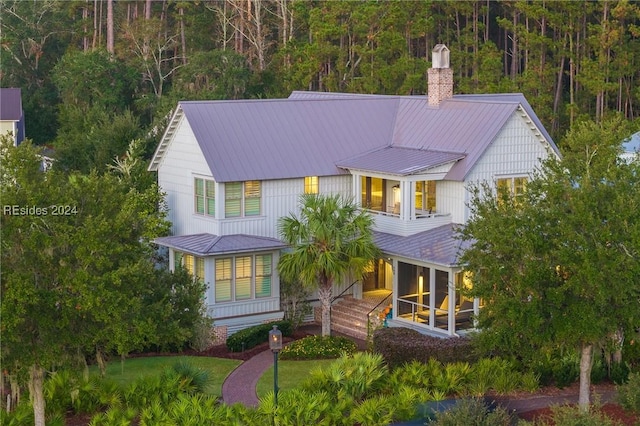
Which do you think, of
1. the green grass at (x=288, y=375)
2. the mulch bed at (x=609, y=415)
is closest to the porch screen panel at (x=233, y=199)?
the green grass at (x=288, y=375)

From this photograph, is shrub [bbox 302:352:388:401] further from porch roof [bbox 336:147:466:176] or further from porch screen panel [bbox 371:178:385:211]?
porch screen panel [bbox 371:178:385:211]

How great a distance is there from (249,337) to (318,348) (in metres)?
2.34

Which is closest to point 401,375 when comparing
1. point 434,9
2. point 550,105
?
point 550,105

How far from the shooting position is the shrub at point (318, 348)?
32156 millimetres

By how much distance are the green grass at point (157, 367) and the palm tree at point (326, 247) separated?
3.43 m

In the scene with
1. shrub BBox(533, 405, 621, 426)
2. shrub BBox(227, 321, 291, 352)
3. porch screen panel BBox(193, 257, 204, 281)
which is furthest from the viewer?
porch screen panel BBox(193, 257, 204, 281)

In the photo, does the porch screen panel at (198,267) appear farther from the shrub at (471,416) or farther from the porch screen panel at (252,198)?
the shrub at (471,416)

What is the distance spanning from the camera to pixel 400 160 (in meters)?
36.3

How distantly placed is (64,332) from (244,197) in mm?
13784

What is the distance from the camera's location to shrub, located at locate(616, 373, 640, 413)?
24484mm

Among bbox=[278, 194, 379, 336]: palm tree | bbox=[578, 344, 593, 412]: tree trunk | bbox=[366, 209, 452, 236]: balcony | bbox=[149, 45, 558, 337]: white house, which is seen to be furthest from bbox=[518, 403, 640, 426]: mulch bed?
bbox=[366, 209, 452, 236]: balcony

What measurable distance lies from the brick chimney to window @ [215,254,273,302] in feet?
28.2

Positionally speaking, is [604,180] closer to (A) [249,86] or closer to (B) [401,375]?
(B) [401,375]

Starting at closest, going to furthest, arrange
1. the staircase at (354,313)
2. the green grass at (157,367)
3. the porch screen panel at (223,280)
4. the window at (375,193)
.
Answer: the green grass at (157,367) < the porch screen panel at (223,280) < the staircase at (354,313) < the window at (375,193)
